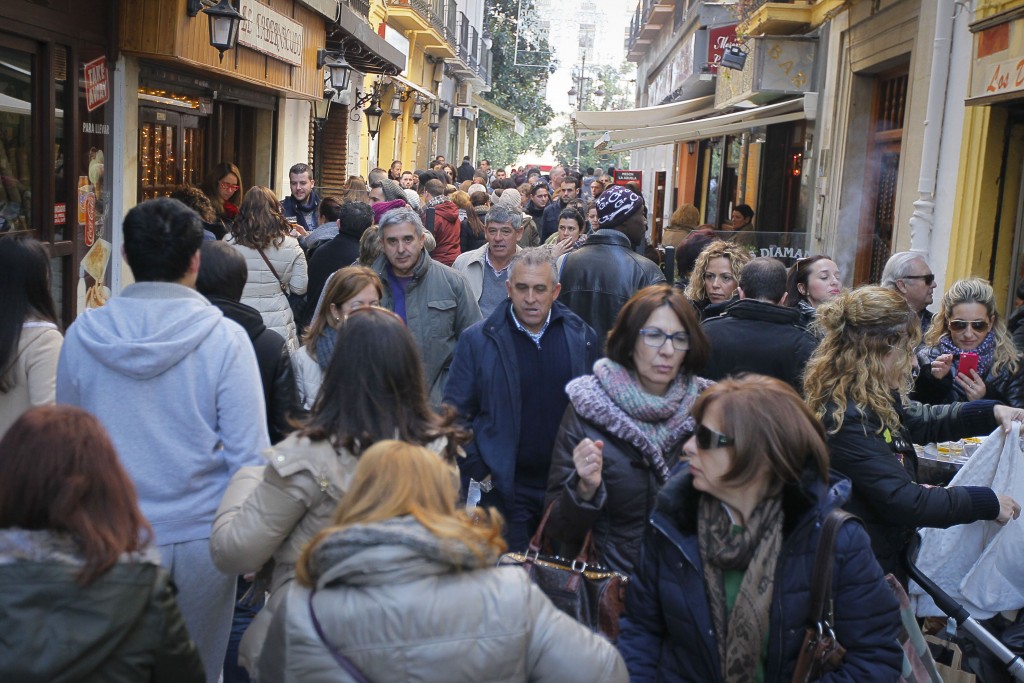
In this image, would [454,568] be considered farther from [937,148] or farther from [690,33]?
[690,33]

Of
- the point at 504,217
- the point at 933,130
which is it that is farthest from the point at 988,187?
the point at 504,217

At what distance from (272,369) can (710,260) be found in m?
3.01

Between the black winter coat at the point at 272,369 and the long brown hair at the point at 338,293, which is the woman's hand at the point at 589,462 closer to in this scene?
the black winter coat at the point at 272,369

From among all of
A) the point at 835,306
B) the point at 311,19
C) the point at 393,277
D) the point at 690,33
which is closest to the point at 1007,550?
the point at 835,306

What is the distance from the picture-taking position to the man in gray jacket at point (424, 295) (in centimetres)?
605

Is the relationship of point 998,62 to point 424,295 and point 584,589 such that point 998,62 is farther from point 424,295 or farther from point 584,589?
point 584,589

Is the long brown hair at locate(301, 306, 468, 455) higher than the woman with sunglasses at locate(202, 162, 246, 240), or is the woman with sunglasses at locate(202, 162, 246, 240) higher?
the woman with sunglasses at locate(202, 162, 246, 240)

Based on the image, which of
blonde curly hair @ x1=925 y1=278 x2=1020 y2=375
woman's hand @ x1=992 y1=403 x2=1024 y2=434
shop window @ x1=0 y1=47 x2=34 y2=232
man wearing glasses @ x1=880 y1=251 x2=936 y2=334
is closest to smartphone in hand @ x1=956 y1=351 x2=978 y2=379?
blonde curly hair @ x1=925 y1=278 x2=1020 y2=375

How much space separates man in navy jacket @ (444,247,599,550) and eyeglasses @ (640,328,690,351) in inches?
38.8

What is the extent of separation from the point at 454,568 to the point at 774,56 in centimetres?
1520

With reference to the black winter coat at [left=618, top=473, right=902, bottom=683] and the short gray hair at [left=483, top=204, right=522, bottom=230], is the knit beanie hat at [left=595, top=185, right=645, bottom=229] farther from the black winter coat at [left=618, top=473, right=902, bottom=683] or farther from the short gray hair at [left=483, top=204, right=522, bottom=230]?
the black winter coat at [left=618, top=473, right=902, bottom=683]

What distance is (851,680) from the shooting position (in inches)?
110

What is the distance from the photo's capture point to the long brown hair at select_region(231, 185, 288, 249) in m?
6.94

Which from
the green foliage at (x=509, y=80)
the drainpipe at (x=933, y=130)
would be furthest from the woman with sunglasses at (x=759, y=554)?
the green foliage at (x=509, y=80)
